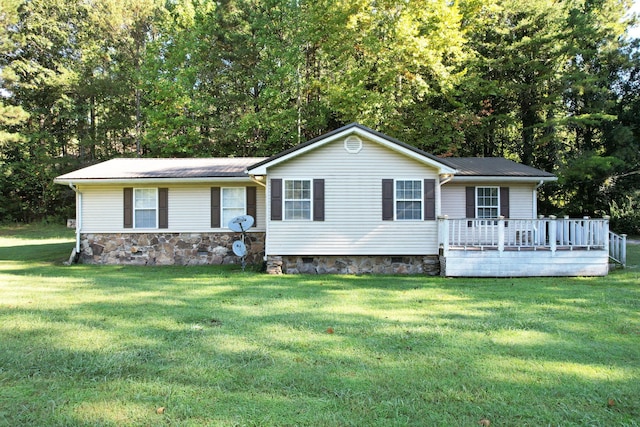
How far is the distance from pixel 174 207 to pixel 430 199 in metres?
7.79

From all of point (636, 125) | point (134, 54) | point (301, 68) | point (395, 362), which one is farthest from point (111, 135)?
point (636, 125)

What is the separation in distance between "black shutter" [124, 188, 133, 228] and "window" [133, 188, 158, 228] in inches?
4.2

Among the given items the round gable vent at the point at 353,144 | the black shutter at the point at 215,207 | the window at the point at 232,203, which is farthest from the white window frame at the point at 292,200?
the black shutter at the point at 215,207

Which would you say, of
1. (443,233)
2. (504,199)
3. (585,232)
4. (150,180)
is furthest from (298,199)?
(585,232)

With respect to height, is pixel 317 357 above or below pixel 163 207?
below

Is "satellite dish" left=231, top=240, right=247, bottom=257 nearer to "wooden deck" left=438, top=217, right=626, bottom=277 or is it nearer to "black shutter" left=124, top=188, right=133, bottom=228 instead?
"black shutter" left=124, top=188, right=133, bottom=228

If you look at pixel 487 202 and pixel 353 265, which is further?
pixel 487 202

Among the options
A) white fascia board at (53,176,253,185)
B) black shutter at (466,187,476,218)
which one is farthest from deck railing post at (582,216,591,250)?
white fascia board at (53,176,253,185)

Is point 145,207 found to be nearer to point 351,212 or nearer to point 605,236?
point 351,212

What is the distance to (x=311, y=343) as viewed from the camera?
192 inches

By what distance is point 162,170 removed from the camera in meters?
14.0

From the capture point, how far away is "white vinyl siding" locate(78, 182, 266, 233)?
13484mm

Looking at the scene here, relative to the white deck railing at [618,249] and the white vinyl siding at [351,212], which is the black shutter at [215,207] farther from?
the white deck railing at [618,249]

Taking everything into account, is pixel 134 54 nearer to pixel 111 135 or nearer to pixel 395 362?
pixel 111 135
